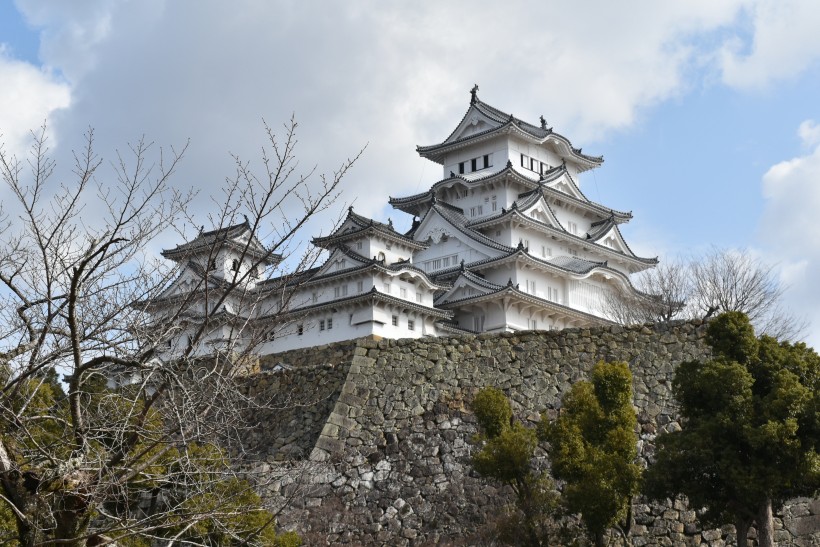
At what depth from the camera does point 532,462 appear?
57.4 ft

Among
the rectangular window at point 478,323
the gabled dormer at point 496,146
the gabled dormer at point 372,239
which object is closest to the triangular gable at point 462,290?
the rectangular window at point 478,323

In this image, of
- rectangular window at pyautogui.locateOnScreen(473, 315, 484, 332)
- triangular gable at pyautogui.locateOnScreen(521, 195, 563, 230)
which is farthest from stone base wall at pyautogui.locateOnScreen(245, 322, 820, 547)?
triangular gable at pyautogui.locateOnScreen(521, 195, 563, 230)

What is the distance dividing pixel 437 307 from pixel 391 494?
67.7 ft

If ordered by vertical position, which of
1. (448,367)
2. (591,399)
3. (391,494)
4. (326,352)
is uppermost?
(326,352)

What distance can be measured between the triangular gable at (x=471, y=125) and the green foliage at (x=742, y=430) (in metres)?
30.6

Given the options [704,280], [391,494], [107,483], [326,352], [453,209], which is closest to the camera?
[107,483]

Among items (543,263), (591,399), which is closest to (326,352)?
(591,399)

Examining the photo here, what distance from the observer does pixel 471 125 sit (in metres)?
45.2

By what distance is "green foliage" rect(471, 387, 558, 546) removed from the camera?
15.3m

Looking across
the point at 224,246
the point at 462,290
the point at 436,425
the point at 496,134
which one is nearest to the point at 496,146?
the point at 496,134

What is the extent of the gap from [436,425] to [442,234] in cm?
2306

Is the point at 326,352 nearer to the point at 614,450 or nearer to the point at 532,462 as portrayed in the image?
the point at 532,462

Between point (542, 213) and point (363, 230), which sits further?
point (542, 213)

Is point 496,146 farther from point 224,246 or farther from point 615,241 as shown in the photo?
point 224,246
